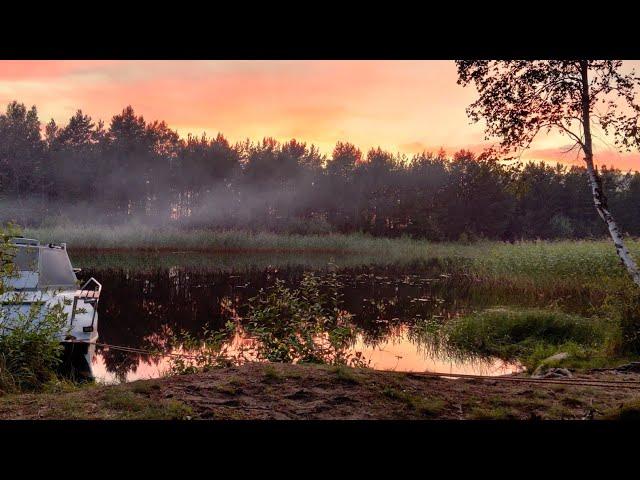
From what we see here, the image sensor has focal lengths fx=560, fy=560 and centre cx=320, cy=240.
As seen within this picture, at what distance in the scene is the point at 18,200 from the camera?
139 feet

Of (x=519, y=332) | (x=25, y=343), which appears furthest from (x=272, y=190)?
(x=25, y=343)

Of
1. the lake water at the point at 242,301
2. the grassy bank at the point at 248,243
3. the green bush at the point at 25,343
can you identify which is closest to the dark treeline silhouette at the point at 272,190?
the grassy bank at the point at 248,243

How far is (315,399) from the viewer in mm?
5145

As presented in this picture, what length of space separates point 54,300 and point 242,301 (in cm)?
742

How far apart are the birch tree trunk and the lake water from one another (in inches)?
98.4

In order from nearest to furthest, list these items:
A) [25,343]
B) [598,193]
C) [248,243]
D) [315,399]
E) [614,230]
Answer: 1. [315,399]
2. [25,343]
3. [614,230]
4. [598,193]
5. [248,243]

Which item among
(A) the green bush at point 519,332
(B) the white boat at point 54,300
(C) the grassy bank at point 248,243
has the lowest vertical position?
(A) the green bush at point 519,332

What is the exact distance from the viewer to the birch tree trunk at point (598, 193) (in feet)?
28.2

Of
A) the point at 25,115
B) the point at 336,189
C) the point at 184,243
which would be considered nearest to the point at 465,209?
the point at 336,189

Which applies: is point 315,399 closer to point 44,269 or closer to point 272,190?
point 44,269

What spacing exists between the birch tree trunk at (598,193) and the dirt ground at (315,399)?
10.6 feet

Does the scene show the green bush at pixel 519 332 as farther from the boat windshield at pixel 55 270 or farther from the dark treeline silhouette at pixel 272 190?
the dark treeline silhouette at pixel 272 190
